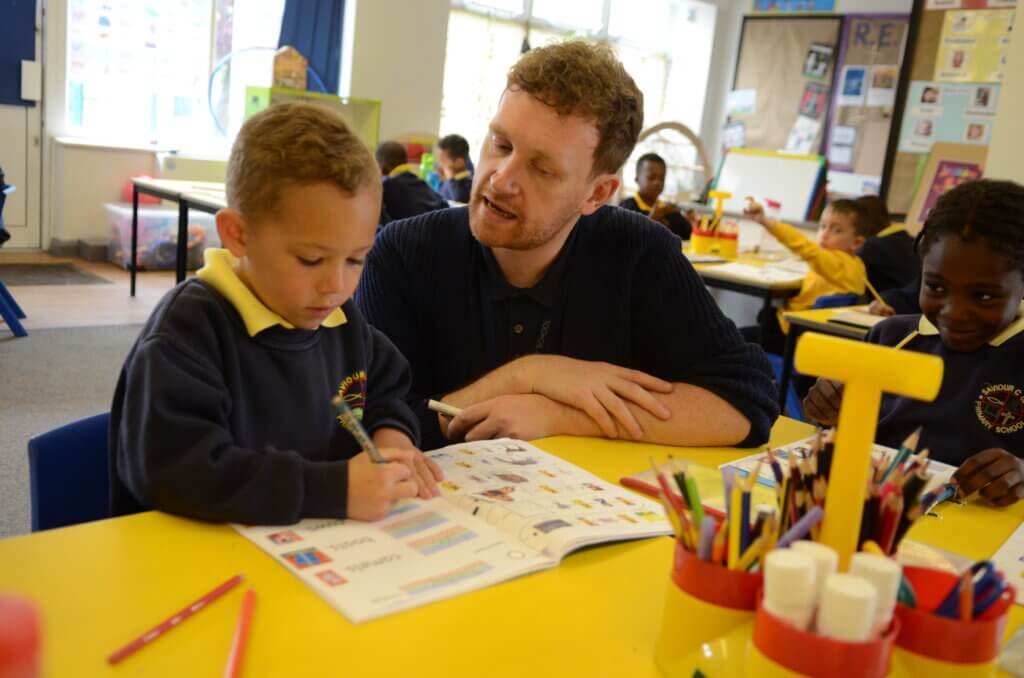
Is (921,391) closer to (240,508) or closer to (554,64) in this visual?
(240,508)

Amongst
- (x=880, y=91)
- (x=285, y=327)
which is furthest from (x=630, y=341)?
(x=880, y=91)

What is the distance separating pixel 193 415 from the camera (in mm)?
938

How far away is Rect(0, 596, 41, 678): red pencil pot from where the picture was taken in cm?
28

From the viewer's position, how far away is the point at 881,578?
559mm

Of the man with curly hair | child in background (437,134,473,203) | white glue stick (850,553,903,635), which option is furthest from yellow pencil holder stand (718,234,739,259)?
white glue stick (850,553,903,635)

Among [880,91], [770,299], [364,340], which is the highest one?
[880,91]

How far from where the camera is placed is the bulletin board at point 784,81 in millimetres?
7727

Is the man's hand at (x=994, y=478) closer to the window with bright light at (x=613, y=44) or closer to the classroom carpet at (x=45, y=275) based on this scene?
the classroom carpet at (x=45, y=275)

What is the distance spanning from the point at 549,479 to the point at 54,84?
6092 mm

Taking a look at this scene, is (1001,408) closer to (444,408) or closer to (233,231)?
(444,408)

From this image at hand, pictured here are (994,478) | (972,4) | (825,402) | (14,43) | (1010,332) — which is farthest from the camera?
(972,4)

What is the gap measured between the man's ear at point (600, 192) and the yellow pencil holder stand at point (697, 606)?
960 millimetres

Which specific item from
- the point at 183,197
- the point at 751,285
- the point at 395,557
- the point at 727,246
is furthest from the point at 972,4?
the point at 395,557

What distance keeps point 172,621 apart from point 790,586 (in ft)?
1.53
